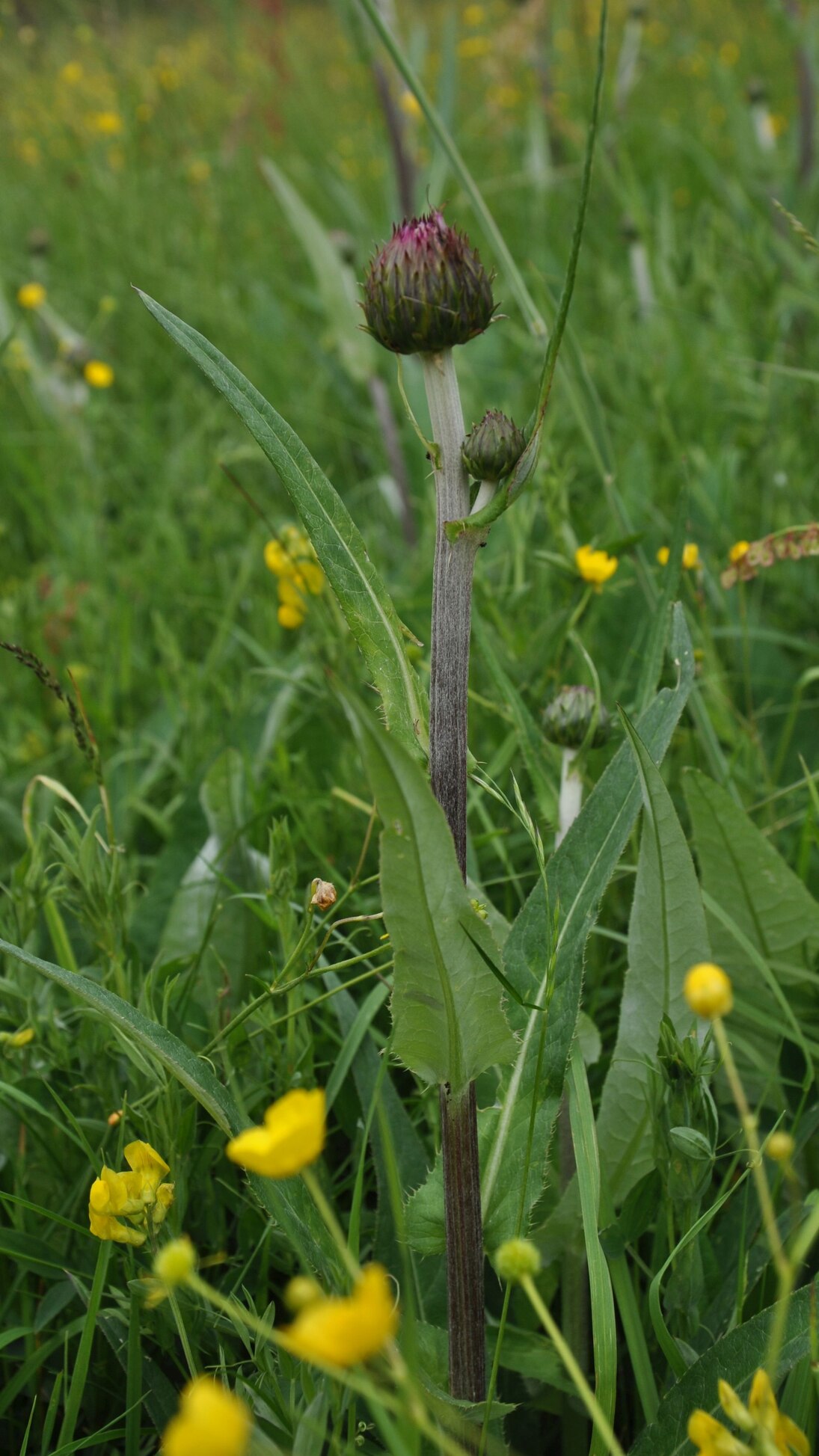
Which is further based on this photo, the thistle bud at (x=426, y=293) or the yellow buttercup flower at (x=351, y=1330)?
the thistle bud at (x=426, y=293)

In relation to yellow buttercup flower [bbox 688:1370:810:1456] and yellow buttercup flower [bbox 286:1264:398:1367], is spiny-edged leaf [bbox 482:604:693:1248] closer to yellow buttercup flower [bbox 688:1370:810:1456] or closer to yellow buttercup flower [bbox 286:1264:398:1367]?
yellow buttercup flower [bbox 688:1370:810:1456]

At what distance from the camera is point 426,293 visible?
663 mm

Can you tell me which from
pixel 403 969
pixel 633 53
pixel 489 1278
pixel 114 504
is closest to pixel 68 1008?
pixel 489 1278

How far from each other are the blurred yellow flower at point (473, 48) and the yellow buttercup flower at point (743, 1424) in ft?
20.3

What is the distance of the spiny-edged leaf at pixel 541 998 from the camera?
2.52ft

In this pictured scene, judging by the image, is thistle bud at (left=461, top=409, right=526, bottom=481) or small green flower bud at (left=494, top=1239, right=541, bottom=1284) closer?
small green flower bud at (left=494, top=1239, right=541, bottom=1284)

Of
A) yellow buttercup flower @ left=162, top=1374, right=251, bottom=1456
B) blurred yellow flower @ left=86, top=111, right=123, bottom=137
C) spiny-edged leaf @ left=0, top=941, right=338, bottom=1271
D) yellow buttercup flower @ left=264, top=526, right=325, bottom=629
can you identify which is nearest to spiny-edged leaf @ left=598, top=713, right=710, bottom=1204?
spiny-edged leaf @ left=0, top=941, right=338, bottom=1271

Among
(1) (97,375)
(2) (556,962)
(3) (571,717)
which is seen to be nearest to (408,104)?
(1) (97,375)

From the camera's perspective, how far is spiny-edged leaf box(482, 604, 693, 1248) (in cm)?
77

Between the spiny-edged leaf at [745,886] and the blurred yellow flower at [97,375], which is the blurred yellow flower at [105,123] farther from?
the spiny-edged leaf at [745,886]

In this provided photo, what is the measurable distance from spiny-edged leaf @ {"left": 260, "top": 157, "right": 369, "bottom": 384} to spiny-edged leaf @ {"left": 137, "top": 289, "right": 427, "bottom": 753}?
1634mm

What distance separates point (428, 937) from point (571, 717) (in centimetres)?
40

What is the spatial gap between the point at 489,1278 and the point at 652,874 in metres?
0.36

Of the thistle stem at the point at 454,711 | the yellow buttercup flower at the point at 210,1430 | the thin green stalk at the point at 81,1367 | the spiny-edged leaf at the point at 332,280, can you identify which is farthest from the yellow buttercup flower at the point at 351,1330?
the spiny-edged leaf at the point at 332,280
